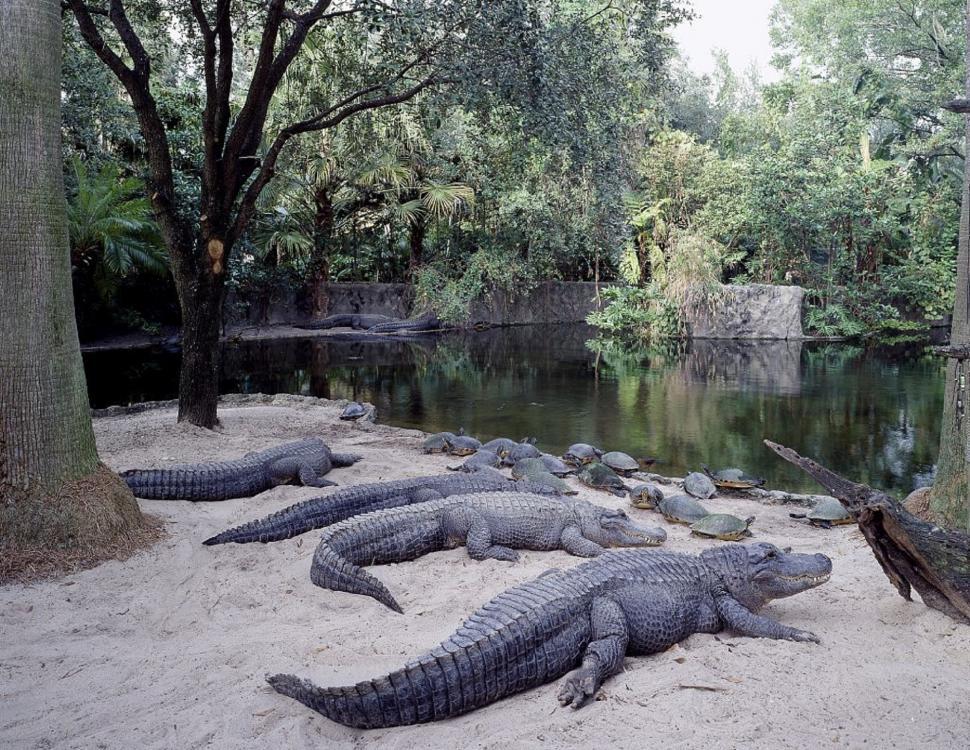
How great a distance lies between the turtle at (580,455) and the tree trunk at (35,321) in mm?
4873

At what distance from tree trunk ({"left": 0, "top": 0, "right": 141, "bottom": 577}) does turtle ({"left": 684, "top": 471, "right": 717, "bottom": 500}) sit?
15.6 ft

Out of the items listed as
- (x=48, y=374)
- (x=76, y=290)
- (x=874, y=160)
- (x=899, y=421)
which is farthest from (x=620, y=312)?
(x=48, y=374)

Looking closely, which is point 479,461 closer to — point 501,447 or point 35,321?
point 501,447

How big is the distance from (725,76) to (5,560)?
140 ft

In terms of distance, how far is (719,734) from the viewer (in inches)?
105

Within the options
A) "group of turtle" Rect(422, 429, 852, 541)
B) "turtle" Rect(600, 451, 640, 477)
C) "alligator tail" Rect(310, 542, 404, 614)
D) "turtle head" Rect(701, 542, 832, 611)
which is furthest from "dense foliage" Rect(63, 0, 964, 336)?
"turtle head" Rect(701, 542, 832, 611)

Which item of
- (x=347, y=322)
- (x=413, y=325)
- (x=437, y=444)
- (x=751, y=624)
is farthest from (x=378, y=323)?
(x=751, y=624)

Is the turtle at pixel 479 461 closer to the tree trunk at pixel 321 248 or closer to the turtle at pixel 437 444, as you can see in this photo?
the turtle at pixel 437 444

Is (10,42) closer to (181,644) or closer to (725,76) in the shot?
(181,644)

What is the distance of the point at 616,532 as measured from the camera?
5254 mm

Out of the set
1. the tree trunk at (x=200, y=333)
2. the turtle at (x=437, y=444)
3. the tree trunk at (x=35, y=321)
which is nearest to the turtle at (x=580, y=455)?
the turtle at (x=437, y=444)

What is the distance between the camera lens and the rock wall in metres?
22.4

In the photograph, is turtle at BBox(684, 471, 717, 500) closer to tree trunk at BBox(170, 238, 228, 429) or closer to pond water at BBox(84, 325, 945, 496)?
pond water at BBox(84, 325, 945, 496)

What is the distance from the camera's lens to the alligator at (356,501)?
523 cm
